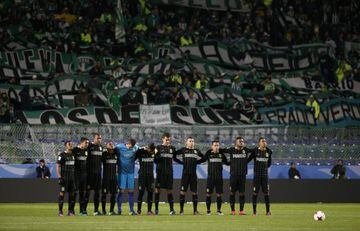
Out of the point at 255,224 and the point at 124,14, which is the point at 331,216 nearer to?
the point at 255,224

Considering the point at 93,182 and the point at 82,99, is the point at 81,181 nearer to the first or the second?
the point at 93,182

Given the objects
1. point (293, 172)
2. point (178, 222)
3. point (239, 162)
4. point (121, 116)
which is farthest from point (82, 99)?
point (178, 222)

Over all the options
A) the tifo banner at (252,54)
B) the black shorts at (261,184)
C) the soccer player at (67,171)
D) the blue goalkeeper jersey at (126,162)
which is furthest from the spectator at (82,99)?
the black shorts at (261,184)

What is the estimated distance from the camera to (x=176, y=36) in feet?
145

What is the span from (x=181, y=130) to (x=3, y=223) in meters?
14.2

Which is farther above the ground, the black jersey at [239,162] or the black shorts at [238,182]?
the black jersey at [239,162]

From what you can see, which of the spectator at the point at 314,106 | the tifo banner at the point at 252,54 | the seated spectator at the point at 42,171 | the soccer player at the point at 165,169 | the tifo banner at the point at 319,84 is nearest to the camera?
the soccer player at the point at 165,169

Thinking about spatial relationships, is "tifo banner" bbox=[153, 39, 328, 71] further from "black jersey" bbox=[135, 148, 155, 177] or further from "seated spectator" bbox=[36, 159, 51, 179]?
"black jersey" bbox=[135, 148, 155, 177]

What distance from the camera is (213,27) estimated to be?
45750 mm

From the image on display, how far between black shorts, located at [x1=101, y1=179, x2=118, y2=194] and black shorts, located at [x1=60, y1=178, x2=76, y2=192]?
1113 mm

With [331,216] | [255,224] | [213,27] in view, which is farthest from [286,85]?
[255,224]

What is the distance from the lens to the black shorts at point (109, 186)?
2711 cm

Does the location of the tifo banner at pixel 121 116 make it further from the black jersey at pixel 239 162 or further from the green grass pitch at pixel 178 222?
the black jersey at pixel 239 162

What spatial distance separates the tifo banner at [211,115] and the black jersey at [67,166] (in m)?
11.3
